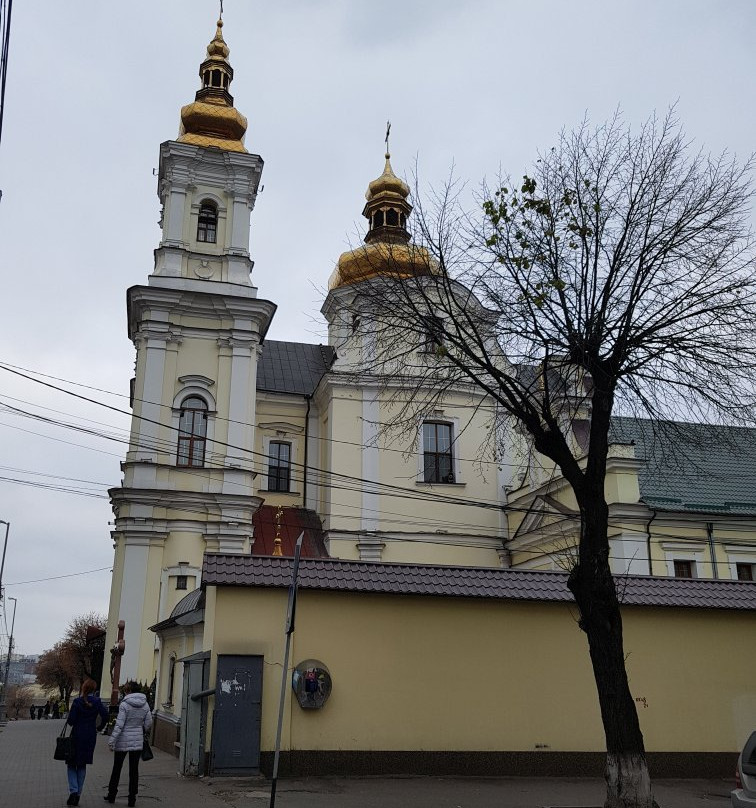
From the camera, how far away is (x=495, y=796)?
10953 mm

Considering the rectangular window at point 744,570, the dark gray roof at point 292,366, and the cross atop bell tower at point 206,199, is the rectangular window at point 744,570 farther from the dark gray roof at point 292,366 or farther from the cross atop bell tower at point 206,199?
the cross atop bell tower at point 206,199

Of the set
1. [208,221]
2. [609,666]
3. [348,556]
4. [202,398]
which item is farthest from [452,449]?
[609,666]

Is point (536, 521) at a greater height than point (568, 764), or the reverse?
point (536, 521)

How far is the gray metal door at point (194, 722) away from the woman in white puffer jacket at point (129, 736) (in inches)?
59.2

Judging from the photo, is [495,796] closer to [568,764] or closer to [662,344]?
[568,764]

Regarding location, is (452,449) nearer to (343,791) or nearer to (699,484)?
(699,484)

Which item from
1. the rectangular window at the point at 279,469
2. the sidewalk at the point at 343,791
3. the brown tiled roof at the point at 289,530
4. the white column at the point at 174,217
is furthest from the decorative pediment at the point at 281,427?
the sidewalk at the point at 343,791

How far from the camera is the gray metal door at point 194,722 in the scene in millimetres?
11891

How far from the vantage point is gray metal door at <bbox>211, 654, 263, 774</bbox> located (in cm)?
1177

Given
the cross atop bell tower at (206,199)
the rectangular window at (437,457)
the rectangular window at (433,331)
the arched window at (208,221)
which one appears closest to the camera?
the rectangular window at (433,331)

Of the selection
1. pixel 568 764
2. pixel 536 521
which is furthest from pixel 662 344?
pixel 536 521

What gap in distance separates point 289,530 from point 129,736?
18.3m

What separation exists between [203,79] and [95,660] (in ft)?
70.4

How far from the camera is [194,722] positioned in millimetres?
12000
